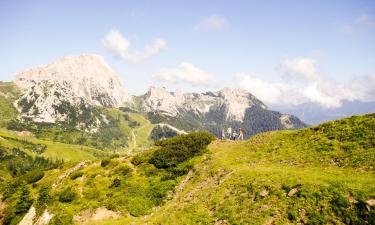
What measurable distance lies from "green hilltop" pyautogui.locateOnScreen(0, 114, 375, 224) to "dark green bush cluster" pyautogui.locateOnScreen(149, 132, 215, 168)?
0.19 metres

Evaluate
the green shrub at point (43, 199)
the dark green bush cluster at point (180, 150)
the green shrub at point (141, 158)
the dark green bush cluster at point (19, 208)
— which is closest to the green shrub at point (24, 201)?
the dark green bush cluster at point (19, 208)

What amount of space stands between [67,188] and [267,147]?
37.3 meters

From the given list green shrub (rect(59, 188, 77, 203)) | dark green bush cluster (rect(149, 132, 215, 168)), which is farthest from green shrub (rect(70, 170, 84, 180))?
dark green bush cluster (rect(149, 132, 215, 168))

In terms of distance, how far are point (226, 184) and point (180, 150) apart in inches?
896

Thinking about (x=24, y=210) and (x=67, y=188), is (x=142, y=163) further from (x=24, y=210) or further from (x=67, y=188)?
(x=24, y=210)

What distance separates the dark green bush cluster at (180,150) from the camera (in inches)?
2183

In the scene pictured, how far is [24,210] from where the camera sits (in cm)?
5319

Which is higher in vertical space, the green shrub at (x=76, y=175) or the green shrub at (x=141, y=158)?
the green shrub at (x=141, y=158)

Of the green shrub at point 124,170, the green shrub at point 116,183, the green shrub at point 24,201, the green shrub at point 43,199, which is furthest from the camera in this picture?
the green shrub at point 124,170

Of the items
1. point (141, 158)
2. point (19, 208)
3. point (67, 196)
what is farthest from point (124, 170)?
point (19, 208)

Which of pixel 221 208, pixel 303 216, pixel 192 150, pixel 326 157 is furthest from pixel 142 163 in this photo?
pixel 303 216

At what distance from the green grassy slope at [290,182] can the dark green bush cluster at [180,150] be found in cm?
755

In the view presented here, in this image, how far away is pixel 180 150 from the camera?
57406mm

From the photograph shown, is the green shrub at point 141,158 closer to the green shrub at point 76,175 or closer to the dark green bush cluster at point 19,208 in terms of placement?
the green shrub at point 76,175
